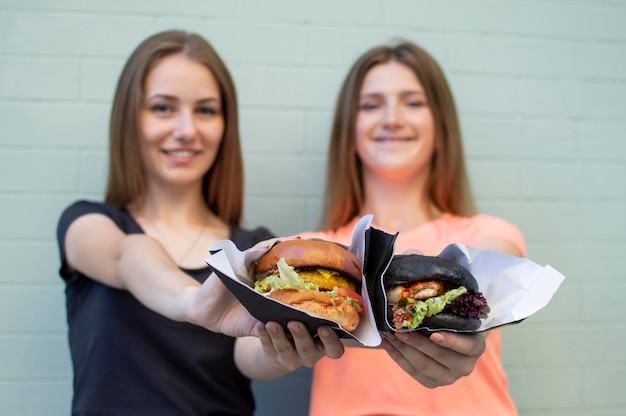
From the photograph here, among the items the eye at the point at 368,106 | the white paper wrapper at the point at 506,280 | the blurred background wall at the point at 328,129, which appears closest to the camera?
the white paper wrapper at the point at 506,280

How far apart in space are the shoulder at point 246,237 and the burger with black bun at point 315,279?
2.15ft

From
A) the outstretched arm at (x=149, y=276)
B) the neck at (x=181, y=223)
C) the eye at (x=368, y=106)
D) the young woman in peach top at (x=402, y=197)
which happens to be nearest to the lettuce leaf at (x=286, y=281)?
the outstretched arm at (x=149, y=276)

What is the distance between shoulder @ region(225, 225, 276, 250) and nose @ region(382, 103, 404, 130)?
578 mm

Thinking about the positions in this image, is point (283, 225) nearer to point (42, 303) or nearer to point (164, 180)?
point (164, 180)

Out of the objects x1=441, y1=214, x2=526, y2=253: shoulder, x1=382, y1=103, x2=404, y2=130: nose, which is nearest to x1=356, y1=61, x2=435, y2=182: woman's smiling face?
x1=382, y1=103, x2=404, y2=130: nose

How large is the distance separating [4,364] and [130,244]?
971 mm

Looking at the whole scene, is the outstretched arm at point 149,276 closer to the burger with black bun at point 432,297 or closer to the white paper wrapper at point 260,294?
the white paper wrapper at point 260,294

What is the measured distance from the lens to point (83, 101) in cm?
227

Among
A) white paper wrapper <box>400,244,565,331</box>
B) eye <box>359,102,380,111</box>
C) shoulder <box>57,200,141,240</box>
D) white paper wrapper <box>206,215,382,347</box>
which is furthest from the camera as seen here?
eye <box>359,102,380,111</box>

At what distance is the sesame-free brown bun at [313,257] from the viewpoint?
47.5 inches

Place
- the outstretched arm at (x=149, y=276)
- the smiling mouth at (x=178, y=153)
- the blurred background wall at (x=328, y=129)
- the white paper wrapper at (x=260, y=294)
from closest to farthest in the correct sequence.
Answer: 1. the white paper wrapper at (x=260, y=294)
2. the outstretched arm at (x=149, y=276)
3. the smiling mouth at (x=178, y=153)
4. the blurred background wall at (x=328, y=129)

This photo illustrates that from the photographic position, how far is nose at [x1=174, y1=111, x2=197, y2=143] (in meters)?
1.83

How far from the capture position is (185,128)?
6.01ft

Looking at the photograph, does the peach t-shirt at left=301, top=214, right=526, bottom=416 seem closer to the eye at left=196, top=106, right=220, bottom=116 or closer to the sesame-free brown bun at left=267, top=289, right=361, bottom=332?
the sesame-free brown bun at left=267, top=289, right=361, bottom=332
